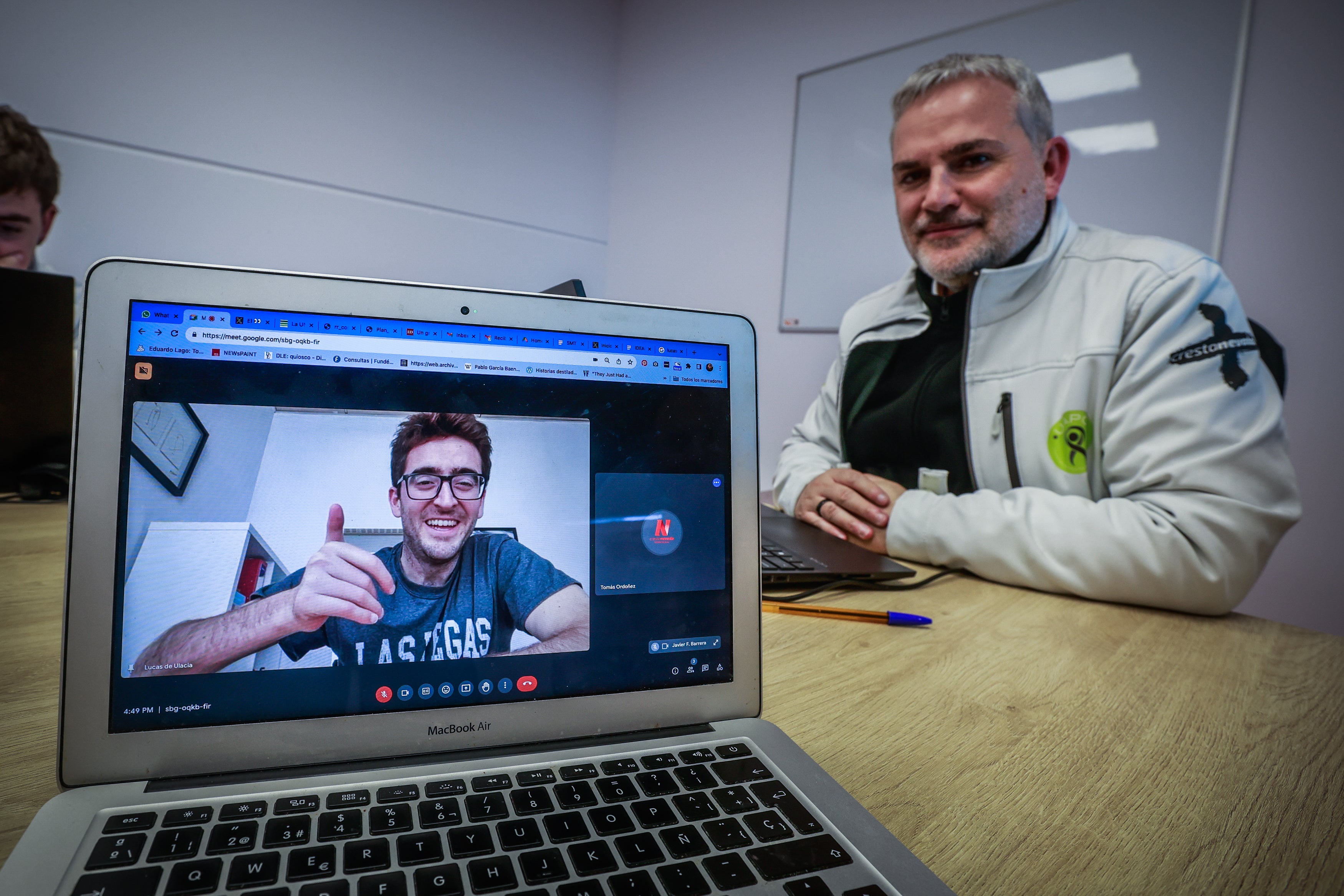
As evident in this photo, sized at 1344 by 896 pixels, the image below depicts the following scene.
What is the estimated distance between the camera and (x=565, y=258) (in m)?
3.00

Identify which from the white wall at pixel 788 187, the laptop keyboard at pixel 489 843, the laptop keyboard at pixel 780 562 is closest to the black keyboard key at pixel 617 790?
the laptop keyboard at pixel 489 843

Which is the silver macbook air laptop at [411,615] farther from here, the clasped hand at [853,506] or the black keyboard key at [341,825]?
the clasped hand at [853,506]

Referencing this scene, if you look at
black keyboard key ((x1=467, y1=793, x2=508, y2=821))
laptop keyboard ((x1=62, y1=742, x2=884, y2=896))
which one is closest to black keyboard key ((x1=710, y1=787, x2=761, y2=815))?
laptop keyboard ((x1=62, y1=742, x2=884, y2=896))

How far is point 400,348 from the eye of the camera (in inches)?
15.6

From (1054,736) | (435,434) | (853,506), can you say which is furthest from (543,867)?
(853,506)

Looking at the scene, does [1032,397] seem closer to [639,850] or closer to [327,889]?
[639,850]

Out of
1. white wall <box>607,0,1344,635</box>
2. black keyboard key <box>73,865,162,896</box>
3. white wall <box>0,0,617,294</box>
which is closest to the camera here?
black keyboard key <box>73,865,162,896</box>

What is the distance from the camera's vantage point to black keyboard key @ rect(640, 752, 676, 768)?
14.2 inches

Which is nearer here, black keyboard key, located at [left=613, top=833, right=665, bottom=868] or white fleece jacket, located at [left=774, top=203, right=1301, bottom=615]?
black keyboard key, located at [left=613, top=833, right=665, bottom=868]

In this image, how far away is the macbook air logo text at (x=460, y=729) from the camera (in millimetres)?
365

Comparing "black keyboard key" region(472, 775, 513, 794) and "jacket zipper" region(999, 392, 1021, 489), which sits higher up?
"jacket zipper" region(999, 392, 1021, 489)

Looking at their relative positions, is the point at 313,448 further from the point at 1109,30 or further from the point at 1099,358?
the point at 1109,30

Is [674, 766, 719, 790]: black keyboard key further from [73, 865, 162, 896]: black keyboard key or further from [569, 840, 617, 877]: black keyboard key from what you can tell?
[73, 865, 162, 896]: black keyboard key

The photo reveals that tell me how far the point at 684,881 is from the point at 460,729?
0.16 meters
